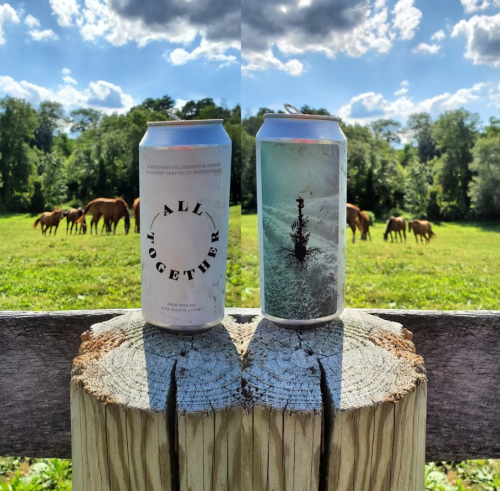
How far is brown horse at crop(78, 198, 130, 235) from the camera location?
6.59 m

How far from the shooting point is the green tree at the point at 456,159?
800cm

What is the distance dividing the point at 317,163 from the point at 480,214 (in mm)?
7354

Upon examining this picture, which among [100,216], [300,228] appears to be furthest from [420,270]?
[300,228]

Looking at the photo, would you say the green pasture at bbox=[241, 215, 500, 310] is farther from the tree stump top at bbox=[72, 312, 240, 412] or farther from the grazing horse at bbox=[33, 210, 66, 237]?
the grazing horse at bbox=[33, 210, 66, 237]

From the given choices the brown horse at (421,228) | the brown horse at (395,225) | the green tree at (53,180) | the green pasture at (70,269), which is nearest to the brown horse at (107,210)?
the green pasture at (70,269)

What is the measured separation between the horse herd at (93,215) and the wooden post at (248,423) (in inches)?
220

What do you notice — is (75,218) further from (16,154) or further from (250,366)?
(250,366)

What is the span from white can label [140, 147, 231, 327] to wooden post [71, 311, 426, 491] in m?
0.14

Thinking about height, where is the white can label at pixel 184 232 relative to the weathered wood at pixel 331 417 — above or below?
above

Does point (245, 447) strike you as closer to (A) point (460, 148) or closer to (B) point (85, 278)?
(B) point (85, 278)

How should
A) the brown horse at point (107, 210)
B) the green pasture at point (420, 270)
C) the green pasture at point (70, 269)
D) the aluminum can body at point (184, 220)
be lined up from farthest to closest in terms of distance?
the brown horse at point (107, 210), the green pasture at point (420, 270), the green pasture at point (70, 269), the aluminum can body at point (184, 220)

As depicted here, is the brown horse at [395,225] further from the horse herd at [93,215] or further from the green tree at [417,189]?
the horse herd at [93,215]

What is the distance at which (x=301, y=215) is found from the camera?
117 cm

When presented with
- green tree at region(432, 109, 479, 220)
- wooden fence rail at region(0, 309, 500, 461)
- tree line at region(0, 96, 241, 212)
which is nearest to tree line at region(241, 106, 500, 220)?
green tree at region(432, 109, 479, 220)
